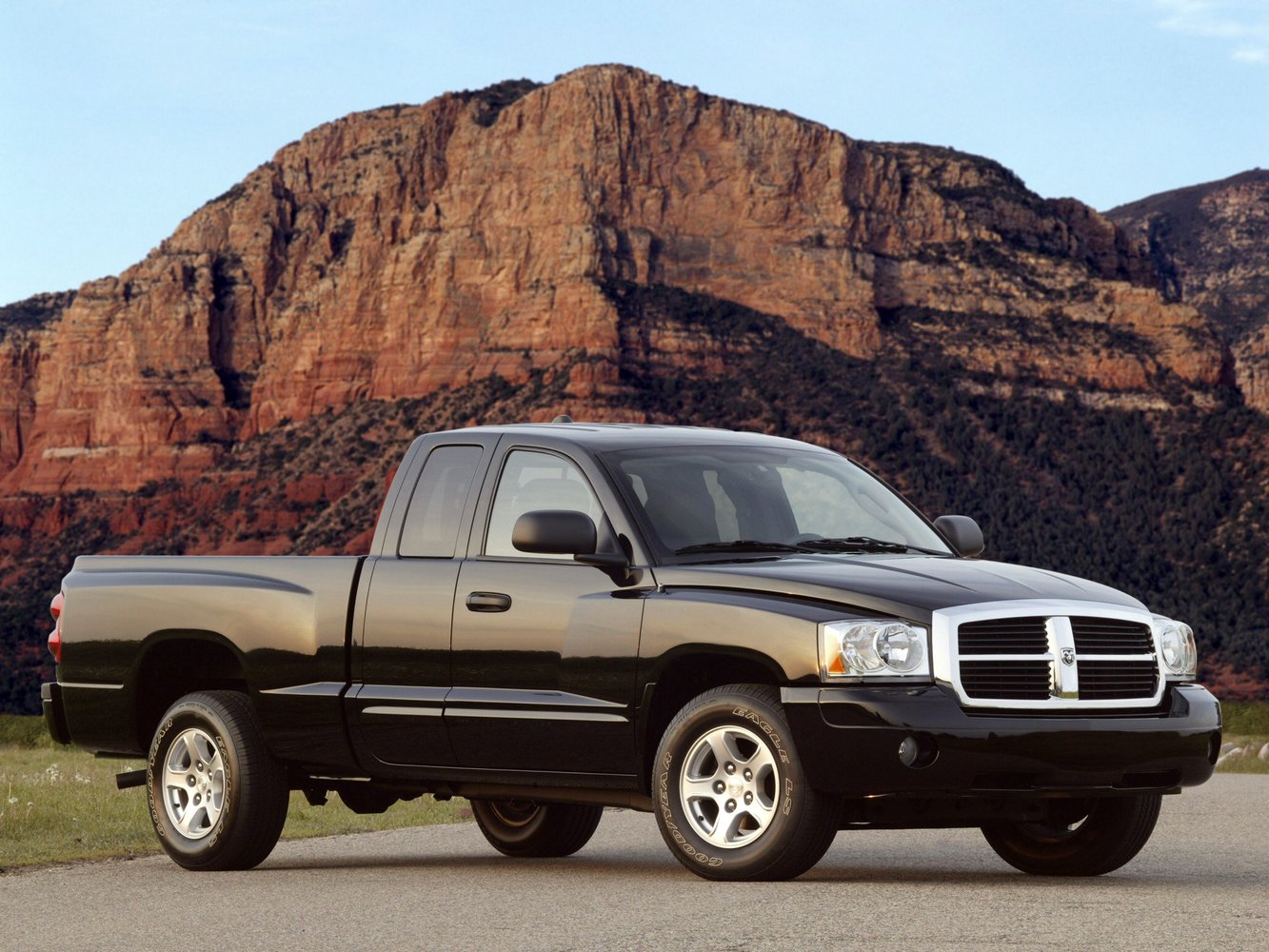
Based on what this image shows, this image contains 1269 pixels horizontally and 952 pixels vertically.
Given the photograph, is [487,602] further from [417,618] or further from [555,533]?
[555,533]

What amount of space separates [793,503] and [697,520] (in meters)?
0.64

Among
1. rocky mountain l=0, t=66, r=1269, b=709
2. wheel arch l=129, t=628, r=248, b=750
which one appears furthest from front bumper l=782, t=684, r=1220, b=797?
rocky mountain l=0, t=66, r=1269, b=709

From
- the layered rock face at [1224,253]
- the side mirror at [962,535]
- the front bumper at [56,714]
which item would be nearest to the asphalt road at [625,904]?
the front bumper at [56,714]

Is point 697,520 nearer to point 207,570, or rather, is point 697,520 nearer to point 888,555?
point 888,555

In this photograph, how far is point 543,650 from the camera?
927 centimetres

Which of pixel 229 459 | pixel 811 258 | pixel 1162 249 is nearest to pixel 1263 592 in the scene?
pixel 811 258

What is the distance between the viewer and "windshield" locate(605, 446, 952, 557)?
372 inches

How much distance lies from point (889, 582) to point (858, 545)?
3.18 feet

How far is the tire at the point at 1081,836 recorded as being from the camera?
9.62 meters

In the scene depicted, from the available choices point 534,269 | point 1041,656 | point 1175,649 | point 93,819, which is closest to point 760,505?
point 1041,656

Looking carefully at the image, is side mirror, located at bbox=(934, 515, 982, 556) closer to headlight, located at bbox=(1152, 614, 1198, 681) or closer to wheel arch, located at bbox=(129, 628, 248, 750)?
headlight, located at bbox=(1152, 614, 1198, 681)

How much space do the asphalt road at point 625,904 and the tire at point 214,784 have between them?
0.18 meters

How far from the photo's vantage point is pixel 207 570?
1073 cm

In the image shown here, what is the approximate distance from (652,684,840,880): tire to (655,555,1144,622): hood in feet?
1.55
